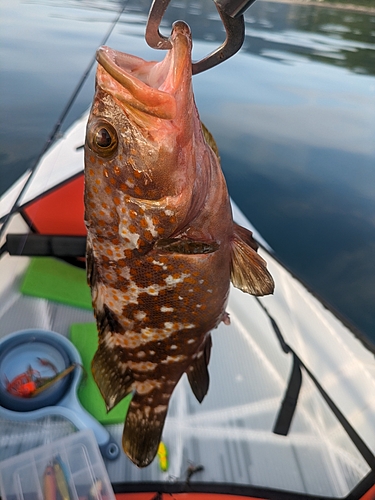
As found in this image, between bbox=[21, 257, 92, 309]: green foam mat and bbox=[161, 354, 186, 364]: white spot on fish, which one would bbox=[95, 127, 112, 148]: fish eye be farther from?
bbox=[21, 257, 92, 309]: green foam mat

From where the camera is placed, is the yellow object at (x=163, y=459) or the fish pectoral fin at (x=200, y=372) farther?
the yellow object at (x=163, y=459)

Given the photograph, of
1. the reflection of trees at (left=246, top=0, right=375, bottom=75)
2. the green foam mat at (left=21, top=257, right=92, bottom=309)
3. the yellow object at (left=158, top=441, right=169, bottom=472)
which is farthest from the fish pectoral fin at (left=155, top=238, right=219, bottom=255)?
the reflection of trees at (left=246, top=0, right=375, bottom=75)

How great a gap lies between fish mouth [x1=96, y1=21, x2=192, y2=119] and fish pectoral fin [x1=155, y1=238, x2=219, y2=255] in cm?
40

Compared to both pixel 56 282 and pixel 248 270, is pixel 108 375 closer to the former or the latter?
pixel 248 270

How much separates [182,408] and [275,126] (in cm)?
706

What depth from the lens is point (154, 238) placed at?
125 cm

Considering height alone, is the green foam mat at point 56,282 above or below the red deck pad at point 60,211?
below

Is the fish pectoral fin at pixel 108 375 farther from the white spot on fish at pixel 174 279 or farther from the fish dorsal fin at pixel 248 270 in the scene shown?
the fish dorsal fin at pixel 248 270

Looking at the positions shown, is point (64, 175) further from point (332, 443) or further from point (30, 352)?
point (332, 443)

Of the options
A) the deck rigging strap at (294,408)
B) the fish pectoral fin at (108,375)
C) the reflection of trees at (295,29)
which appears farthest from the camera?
the reflection of trees at (295,29)

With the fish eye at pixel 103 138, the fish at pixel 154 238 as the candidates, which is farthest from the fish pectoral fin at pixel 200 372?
the fish eye at pixel 103 138

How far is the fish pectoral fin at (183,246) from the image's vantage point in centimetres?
125

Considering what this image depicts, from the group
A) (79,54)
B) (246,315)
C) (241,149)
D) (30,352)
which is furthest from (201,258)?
(79,54)

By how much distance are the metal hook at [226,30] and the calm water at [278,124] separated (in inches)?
160
